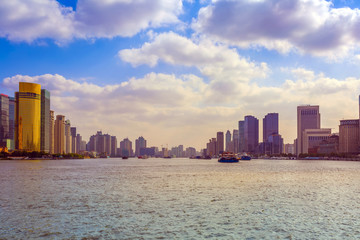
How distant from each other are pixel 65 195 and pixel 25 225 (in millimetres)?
26979

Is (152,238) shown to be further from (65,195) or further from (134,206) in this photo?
(65,195)

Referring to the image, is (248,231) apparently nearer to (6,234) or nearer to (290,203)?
(290,203)

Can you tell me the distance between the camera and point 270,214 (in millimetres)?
47188

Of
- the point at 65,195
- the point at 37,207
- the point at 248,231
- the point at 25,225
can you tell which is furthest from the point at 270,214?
the point at 65,195

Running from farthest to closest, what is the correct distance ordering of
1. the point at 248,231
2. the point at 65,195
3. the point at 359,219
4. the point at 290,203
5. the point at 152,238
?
the point at 65,195, the point at 290,203, the point at 359,219, the point at 248,231, the point at 152,238

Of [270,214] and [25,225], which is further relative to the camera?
[270,214]

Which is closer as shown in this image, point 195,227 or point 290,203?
point 195,227

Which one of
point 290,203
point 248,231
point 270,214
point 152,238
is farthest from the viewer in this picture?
point 290,203

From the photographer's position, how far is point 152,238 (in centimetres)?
3475

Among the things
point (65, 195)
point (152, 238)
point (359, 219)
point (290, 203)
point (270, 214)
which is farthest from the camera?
point (65, 195)

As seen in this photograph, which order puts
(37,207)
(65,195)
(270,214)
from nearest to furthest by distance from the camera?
(270,214) < (37,207) < (65,195)

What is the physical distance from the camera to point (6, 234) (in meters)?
36.0

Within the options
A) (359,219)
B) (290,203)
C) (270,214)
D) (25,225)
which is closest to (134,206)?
(25,225)

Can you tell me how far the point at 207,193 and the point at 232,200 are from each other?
1055 cm
